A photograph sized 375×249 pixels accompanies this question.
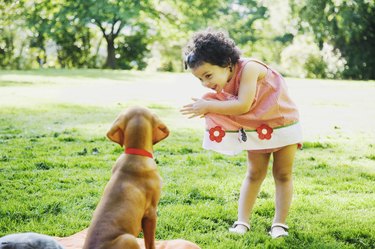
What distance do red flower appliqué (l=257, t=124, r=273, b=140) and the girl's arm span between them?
24 cm

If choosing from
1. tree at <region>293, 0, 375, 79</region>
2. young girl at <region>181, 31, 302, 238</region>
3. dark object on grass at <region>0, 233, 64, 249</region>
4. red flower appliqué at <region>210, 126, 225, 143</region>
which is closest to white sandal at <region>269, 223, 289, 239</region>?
young girl at <region>181, 31, 302, 238</region>

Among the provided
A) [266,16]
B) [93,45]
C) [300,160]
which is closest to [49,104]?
[300,160]

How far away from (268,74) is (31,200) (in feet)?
8.33

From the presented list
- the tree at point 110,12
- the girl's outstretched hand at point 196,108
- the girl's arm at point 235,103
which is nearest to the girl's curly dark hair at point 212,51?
the girl's arm at point 235,103

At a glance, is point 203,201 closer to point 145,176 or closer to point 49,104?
point 145,176

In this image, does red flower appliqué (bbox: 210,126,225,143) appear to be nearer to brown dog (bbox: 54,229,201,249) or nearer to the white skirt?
the white skirt

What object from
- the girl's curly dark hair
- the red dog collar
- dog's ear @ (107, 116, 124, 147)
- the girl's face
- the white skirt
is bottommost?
the white skirt

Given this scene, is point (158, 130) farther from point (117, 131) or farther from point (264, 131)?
point (264, 131)

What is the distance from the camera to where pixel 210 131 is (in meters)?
3.97

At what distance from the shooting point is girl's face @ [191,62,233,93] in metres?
3.67

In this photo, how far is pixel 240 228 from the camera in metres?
3.92

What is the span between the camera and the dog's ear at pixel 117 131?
3.01 meters

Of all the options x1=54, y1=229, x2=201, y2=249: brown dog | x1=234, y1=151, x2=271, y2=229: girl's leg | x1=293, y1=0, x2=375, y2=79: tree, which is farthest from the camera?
x1=293, y1=0, x2=375, y2=79: tree

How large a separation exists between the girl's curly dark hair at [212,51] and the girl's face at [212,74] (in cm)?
3
